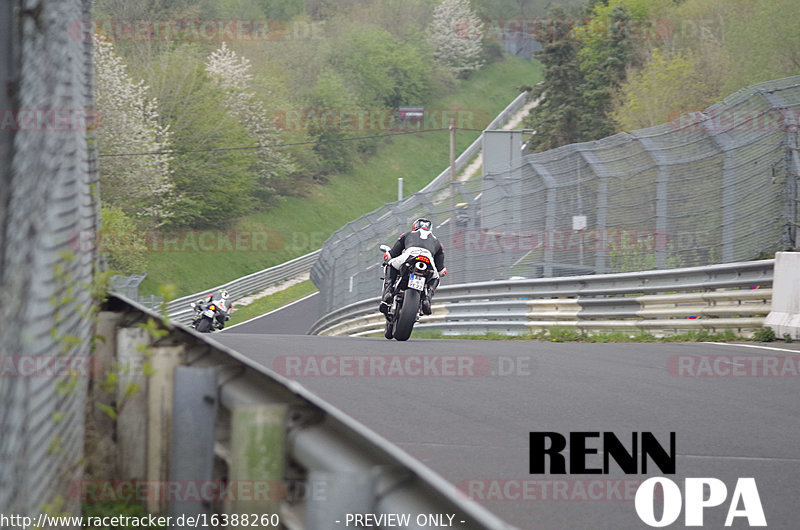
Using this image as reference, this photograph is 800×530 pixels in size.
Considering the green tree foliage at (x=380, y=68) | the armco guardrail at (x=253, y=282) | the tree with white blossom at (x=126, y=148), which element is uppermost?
the green tree foliage at (x=380, y=68)

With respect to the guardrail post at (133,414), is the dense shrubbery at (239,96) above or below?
above

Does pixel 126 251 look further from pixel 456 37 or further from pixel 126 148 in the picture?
pixel 456 37

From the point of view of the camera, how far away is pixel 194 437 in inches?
123

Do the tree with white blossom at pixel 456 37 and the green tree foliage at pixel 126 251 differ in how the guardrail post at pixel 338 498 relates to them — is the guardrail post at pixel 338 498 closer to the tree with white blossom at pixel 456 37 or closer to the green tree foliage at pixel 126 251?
the green tree foliage at pixel 126 251

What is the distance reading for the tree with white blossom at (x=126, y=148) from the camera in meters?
47.9

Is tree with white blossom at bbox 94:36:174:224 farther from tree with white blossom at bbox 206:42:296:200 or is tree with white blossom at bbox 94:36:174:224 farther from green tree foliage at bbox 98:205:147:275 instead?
tree with white blossom at bbox 206:42:296:200

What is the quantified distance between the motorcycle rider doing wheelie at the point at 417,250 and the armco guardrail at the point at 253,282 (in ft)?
94.0

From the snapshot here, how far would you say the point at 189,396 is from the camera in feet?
10.5

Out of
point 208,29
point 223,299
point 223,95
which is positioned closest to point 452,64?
point 208,29

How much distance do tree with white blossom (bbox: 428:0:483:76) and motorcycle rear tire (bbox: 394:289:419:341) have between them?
89.1m

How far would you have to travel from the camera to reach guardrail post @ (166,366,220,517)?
3043mm

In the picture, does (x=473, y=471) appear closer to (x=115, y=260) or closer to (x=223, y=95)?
(x=115, y=260)

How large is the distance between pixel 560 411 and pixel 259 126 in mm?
59271

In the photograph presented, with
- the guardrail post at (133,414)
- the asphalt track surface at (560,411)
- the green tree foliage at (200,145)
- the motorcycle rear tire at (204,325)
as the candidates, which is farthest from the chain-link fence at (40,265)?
the green tree foliage at (200,145)
